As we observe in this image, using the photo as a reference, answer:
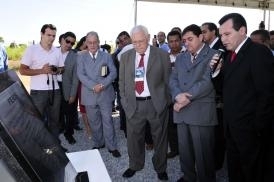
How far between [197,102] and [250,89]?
0.74 meters

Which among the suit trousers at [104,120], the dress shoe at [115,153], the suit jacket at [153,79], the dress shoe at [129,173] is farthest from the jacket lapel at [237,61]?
the dress shoe at [115,153]

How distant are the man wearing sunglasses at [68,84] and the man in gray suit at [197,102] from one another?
2259 mm

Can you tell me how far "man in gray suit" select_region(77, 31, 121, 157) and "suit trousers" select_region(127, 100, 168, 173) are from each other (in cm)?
84

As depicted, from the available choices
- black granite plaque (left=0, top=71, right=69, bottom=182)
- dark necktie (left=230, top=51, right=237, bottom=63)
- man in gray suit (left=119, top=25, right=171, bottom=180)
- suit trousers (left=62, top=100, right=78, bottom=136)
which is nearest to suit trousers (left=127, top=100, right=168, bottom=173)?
man in gray suit (left=119, top=25, right=171, bottom=180)

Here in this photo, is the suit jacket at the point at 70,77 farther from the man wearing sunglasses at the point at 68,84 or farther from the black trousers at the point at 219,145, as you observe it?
the black trousers at the point at 219,145

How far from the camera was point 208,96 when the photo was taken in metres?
3.49

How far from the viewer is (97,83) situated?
4930 millimetres

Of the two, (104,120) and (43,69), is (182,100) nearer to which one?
(104,120)

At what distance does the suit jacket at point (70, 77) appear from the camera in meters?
5.43

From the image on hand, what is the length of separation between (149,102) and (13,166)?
3322 mm

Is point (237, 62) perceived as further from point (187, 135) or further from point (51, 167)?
point (51, 167)

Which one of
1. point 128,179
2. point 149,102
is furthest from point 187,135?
point 128,179

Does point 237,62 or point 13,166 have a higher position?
point 237,62

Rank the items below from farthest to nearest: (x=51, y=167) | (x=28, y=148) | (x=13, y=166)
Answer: (x=51, y=167) → (x=28, y=148) → (x=13, y=166)
